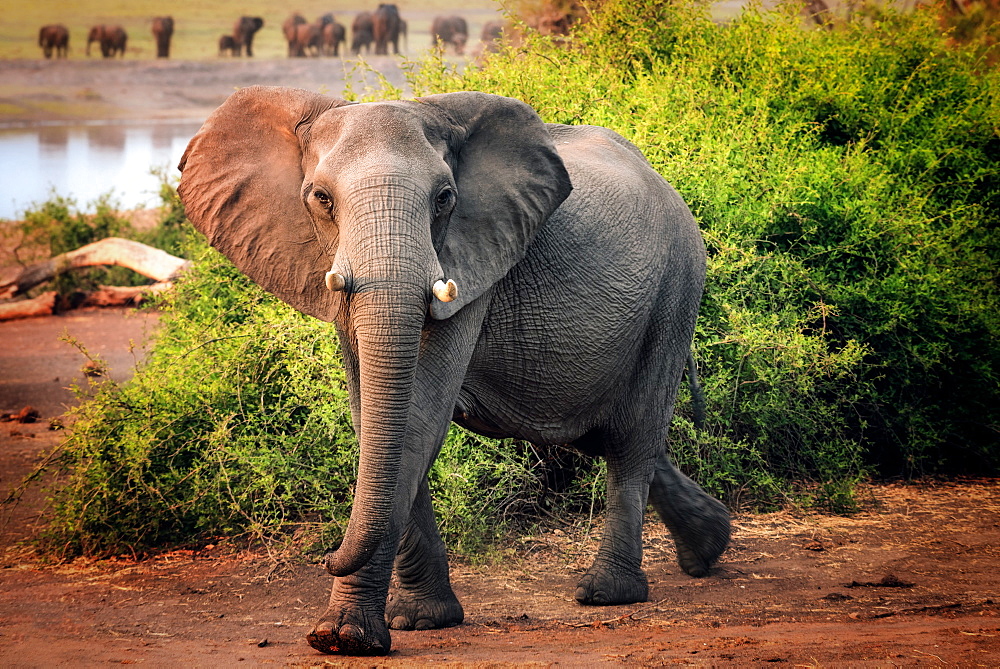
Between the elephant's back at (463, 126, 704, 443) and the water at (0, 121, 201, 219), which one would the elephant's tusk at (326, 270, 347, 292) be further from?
the water at (0, 121, 201, 219)

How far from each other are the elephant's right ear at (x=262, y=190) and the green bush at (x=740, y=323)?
6.67 feet

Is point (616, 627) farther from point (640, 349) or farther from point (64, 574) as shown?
point (64, 574)

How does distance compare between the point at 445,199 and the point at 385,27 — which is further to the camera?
the point at 385,27

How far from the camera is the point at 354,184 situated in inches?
152

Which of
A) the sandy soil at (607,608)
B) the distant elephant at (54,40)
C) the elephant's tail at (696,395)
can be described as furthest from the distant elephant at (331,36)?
the elephant's tail at (696,395)

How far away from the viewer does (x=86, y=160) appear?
89.4 ft

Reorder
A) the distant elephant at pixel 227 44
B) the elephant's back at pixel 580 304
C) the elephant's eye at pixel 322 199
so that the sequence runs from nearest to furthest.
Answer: the elephant's eye at pixel 322 199 < the elephant's back at pixel 580 304 < the distant elephant at pixel 227 44

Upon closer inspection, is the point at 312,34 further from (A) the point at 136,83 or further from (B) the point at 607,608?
(B) the point at 607,608

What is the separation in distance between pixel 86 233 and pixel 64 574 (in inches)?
366

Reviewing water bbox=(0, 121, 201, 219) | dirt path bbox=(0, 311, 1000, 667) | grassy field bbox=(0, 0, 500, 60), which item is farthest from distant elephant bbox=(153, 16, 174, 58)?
dirt path bbox=(0, 311, 1000, 667)

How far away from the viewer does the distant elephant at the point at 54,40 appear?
3089 cm

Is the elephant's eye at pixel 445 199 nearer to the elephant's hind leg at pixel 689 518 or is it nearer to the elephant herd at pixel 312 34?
the elephant's hind leg at pixel 689 518

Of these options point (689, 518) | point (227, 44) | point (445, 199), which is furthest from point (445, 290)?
point (227, 44)

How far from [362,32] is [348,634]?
103 ft
